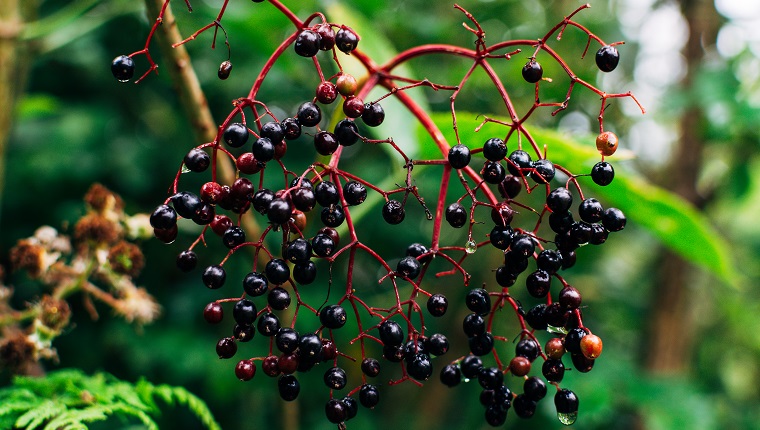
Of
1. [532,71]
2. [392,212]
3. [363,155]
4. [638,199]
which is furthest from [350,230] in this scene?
[363,155]

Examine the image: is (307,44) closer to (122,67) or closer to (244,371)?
(122,67)

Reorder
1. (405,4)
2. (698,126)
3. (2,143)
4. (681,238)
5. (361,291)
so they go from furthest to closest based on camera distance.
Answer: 1. (405,4)
2. (698,126)
3. (361,291)
4. (681,238)
5. (2,143)

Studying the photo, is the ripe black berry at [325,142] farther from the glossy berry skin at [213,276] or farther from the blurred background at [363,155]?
the blurred background at [363,155]

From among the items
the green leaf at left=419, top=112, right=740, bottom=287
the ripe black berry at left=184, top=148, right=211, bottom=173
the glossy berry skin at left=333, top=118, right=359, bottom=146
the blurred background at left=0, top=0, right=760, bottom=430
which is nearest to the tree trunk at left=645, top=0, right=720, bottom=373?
the blurred background at left=0, top=0, right=760, bottom=430

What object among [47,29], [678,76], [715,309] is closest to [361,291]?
[47,29]

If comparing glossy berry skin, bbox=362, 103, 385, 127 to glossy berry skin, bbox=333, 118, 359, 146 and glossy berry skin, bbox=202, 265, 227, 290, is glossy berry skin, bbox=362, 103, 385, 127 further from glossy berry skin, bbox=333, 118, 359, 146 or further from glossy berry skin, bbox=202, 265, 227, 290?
glossy berry skin, bbox=202, 265, 227, 290

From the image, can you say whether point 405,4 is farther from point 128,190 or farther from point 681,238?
point 681,238

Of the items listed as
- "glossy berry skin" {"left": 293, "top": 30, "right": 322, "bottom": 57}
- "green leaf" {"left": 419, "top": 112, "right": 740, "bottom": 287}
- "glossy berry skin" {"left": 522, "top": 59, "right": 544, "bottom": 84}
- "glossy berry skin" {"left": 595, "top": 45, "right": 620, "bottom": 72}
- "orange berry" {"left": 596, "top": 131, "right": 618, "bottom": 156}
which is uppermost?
"green leaf" {"left": 419, "top": 112, "right": 740, "bottom": 287}
